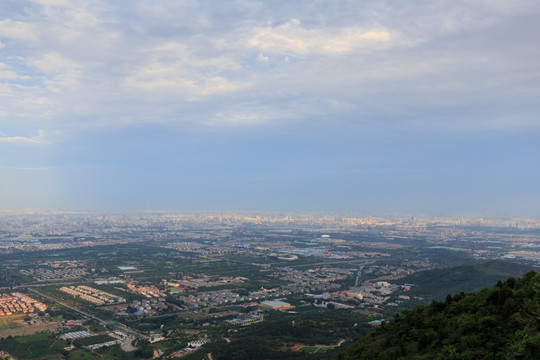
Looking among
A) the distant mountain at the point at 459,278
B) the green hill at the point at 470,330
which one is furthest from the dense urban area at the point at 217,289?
the green hill at the point at 470,330

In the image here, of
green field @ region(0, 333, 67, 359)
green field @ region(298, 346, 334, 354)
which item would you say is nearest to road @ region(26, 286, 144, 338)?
green field @ region(0, 333, 67, 359)

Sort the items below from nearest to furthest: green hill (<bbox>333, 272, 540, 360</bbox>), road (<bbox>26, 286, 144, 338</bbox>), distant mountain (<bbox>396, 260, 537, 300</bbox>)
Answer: green hill (<bbox>333, 272, 540, 360</bbox>), road (<bbox>26, 286, 144, 338</bbox>), distant mountain (<bbox>396, 260, 537, 300</bbox>)

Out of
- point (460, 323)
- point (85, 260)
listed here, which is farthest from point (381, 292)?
point (85, 260)

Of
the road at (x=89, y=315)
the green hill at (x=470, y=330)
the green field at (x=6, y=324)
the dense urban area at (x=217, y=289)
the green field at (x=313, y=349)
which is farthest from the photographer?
the green field at (x=6, y=324)

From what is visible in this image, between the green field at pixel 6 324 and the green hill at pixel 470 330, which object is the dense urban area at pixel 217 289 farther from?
the green hill at pixel 470 330

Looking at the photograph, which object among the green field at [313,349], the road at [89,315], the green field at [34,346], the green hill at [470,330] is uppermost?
the green hill at [470,330]

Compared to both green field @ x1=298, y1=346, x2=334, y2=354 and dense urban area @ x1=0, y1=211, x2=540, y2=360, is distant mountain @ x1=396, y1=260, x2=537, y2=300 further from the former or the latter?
green field @ x1=298, y1=346, x2=334, y2=354
